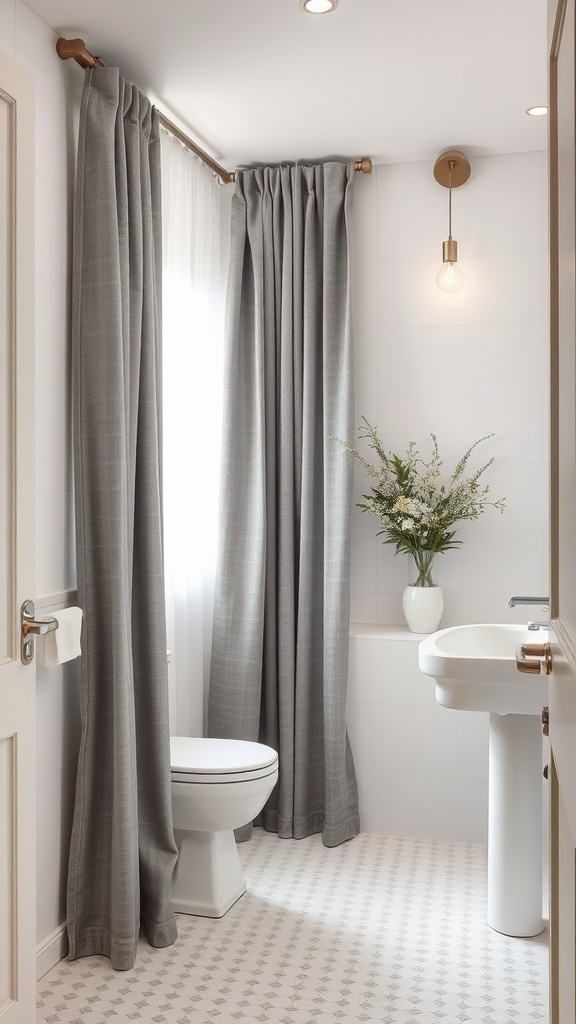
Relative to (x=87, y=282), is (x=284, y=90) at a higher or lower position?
higher

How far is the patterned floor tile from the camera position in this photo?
7.36 ft

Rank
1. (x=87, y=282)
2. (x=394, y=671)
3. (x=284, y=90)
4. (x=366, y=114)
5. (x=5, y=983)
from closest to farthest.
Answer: (x=5, y=983) < (x=87, y=282) < (x=284, y=90) < (x=366, y=114) < (x=394, y=671)

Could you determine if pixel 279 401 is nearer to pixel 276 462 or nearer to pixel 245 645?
pixel 276 462

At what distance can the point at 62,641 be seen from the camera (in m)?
2.15

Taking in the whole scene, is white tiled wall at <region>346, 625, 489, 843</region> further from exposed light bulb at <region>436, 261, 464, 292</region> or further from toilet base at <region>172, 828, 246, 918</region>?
exposed light bulb at <region>436, 261, 464, 292</region>

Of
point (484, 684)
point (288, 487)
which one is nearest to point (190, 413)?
point (288, 487)

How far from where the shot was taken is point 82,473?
2479 mm

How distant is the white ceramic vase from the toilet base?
1.08m

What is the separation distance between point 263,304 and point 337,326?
0.30 meters

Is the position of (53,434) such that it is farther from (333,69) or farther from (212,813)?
(333,69)

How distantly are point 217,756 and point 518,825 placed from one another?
94 cm

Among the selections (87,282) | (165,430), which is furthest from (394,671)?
(87,282)

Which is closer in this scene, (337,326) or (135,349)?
(135,349)

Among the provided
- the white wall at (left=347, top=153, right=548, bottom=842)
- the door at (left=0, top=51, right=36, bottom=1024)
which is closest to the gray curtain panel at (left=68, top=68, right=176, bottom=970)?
the door at (left=0, top=51, right=36, bottom=1024)
